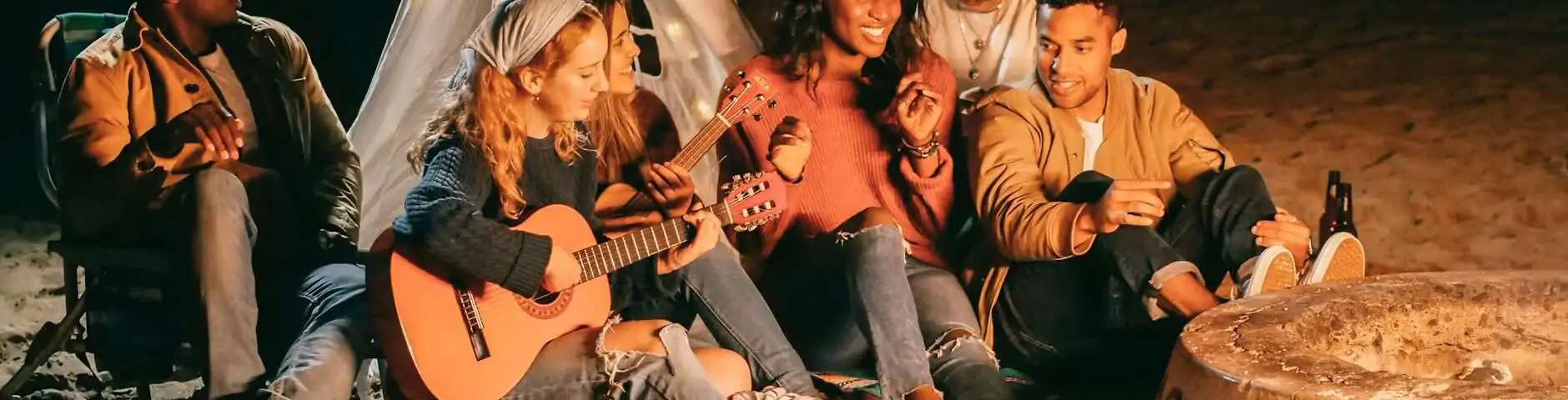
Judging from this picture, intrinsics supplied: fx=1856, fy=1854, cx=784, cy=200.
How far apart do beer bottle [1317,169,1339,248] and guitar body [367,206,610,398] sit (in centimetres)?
217

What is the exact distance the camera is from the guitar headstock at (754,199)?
4.03 metres

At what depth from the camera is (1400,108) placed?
18.2ft

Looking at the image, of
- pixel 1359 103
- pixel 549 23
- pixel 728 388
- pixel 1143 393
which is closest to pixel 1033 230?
pixel 1143 393

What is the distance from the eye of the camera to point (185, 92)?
381 cm

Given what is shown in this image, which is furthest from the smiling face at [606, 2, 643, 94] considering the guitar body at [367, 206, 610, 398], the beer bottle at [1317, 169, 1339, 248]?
the beer bottle at [1317, 169, 1339, 248]

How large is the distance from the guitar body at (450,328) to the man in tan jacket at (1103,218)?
1202 millimetres

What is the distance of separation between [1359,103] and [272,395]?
341 centimetres

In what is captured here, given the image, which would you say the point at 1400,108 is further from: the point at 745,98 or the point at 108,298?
the point at 108,298

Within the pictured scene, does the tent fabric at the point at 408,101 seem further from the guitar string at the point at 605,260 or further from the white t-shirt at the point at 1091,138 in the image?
the white t-shirt at the point at 1091,138

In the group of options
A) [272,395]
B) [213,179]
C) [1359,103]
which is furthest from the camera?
[1359,103]

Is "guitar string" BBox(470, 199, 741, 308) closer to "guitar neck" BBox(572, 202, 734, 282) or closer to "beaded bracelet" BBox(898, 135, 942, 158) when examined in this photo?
"guitar neck" BBox(572, 202, 734, 282)

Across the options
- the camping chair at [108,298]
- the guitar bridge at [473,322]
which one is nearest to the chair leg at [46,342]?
the camping chair at [108,298]

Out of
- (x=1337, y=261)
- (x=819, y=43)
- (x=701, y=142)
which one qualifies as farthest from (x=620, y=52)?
(x=1337, y=261)

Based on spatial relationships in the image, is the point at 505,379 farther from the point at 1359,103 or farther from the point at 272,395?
the point at 1359,103
